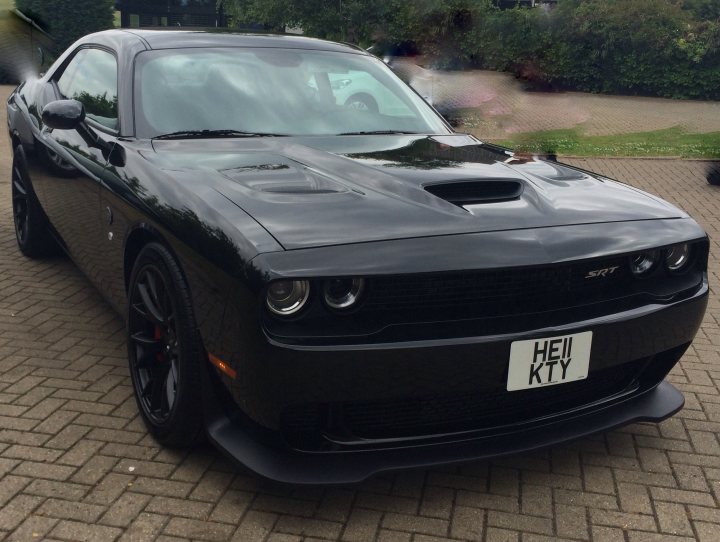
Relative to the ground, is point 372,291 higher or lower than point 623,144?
higher

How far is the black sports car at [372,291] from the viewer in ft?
8.05

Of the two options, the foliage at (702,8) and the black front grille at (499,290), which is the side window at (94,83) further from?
the foliage at (702,8)

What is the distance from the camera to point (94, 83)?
4.34m

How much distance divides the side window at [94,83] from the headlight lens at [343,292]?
5.69 ft

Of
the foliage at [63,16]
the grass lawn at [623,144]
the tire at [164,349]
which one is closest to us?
the tire at [164,349]

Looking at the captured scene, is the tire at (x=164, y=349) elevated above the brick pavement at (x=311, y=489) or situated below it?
above

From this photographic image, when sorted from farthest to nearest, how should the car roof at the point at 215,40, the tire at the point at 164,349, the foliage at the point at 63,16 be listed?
the foliage at the point at 63,16 → the car roof at the point at 215,40 → the tire at the point at 164,349

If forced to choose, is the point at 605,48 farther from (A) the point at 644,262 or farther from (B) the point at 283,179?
(B) the point at 283,179

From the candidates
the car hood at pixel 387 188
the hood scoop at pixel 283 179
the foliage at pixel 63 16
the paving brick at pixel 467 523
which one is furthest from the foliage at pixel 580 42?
the paving brick at pixel 467 523

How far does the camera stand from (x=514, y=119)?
1673 centimetres

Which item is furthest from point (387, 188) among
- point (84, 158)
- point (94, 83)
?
point (94, 83)

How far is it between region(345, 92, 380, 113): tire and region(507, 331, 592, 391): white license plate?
1867 millimetres

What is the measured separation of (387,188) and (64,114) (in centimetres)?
178

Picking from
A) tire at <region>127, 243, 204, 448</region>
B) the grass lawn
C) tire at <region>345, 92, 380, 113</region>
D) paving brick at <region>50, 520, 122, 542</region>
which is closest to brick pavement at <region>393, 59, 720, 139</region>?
the grass lawn
